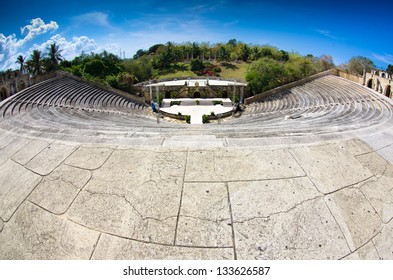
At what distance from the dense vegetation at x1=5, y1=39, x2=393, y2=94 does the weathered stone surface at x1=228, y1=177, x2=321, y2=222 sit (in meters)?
27.0

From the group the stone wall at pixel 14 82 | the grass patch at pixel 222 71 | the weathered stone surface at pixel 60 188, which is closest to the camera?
the weathered stone surface at pixel 60 188

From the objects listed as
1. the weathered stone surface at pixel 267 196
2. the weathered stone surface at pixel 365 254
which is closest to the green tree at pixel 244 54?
the weathered stone surface at pixel 267 196

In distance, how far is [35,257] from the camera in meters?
2.82

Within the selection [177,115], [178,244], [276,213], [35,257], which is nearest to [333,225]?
[276,213]

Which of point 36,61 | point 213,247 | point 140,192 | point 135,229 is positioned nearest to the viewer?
point 213,247

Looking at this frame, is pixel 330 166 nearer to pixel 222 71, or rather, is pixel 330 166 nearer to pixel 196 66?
pixel 196 66

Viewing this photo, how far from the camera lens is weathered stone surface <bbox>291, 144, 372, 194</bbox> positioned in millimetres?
3564

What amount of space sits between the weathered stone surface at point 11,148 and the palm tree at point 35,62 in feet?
93.0

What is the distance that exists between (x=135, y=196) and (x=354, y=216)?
122 inches

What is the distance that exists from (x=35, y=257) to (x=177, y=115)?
68.6ft

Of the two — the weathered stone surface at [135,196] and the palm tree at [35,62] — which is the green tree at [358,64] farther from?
the palm tree at [35,62]

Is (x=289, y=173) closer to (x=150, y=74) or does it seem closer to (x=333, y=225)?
(x=333, y=225)

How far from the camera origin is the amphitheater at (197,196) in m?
2.78

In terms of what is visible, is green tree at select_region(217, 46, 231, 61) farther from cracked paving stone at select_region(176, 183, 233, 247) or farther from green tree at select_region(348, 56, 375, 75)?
cracked paving stone at select_region(176, 183, 233, 247)
